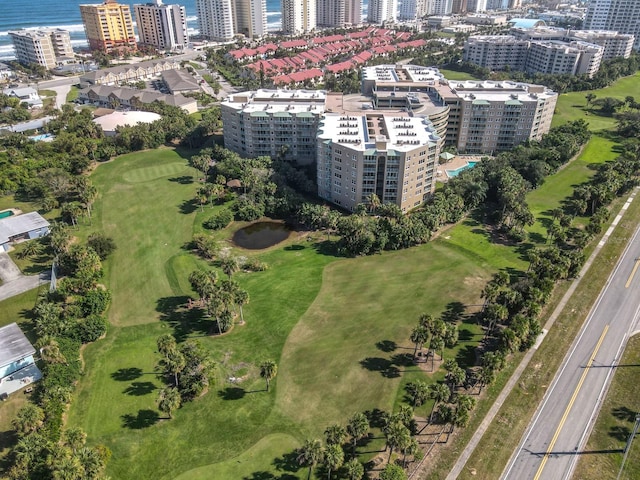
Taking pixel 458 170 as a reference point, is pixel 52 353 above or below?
below

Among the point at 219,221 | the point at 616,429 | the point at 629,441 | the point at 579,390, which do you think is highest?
the point at 219,221

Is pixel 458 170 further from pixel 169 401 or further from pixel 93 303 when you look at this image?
pixel 169 401

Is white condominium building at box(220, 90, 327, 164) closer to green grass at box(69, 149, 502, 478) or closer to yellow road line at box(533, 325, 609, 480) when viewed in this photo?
green grass at box(69, 149, 502, 478)

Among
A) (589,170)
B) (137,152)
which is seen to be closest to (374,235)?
(589,170)

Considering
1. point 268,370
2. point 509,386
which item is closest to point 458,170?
point 509,386

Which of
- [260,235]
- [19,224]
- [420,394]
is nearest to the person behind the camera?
[420,394]

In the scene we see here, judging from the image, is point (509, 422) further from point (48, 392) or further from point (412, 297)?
point (48, 392)

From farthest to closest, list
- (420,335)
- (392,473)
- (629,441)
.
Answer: (420,335), (629,441), (392,473)
